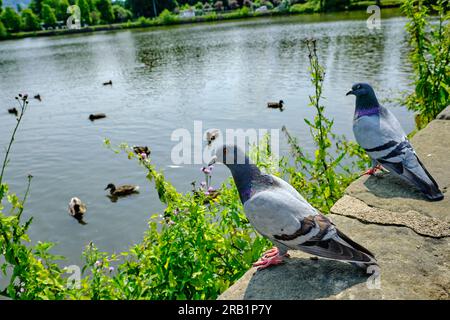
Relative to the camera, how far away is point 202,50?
121 feet

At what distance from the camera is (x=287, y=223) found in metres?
2.68

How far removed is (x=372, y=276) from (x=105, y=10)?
126m

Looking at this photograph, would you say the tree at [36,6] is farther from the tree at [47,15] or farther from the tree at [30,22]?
the tree at [30,22]

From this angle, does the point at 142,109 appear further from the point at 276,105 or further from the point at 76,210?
the point at 76,210

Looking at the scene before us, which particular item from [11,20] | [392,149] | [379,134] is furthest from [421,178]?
[11,20]

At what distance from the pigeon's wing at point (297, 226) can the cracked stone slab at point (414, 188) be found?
99 cm

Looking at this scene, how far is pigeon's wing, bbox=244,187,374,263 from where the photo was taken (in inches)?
98.4

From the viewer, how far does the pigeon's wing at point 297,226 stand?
8.20ft

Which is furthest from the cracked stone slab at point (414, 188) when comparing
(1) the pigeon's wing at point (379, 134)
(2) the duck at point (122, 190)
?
(2) the duck at point (122, 190)

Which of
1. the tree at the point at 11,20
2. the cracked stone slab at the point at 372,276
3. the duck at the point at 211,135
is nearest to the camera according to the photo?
the cracked stone slab at the point at 372,276

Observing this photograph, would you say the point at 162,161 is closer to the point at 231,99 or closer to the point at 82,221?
the point at 82,221

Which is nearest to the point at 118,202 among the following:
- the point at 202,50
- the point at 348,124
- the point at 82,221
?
the point at 82,221

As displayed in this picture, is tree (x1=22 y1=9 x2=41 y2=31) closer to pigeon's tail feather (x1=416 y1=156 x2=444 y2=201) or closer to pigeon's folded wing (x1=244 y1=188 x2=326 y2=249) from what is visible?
pigeon's folded wing (x1=244 y1=188 x2=326 y2=249)
